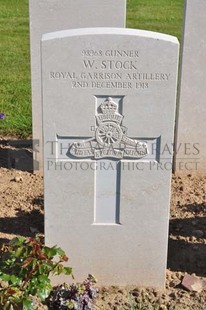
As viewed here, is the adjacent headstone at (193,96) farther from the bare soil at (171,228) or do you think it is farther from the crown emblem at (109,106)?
the crown emblem at (109,106)

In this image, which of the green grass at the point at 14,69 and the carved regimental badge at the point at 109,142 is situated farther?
the green grass at the point at 14,69

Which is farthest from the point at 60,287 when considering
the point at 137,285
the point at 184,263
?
the point at 184,263

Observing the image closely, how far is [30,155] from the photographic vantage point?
5.72 metres

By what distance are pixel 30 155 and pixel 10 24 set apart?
20.9 feet

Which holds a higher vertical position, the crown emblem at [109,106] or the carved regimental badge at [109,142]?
the crown emblem at [109,106]

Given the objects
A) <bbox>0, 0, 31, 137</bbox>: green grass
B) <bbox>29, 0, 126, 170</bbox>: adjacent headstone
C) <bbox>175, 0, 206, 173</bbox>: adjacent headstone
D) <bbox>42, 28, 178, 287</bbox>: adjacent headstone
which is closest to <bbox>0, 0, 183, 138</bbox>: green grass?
<bbox>0, 0, 31, 137</bbox>: green grass

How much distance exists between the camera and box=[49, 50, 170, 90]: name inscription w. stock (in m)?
3.36

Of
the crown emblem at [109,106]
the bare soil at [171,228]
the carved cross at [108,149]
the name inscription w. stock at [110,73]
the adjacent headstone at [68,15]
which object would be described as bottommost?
the bare soil at [171,228]

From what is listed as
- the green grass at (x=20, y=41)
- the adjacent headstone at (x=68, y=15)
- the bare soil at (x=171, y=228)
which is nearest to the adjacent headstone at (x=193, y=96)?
the bare soil at (x=171, y=228)

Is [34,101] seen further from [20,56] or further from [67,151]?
[20,56]

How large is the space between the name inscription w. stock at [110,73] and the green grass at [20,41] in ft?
9.51

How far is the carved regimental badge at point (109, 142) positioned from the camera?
Answer: 11.4ft

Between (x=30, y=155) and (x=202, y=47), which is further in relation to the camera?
(x=30, y=155)

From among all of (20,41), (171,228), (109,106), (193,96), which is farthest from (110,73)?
(20,41)
